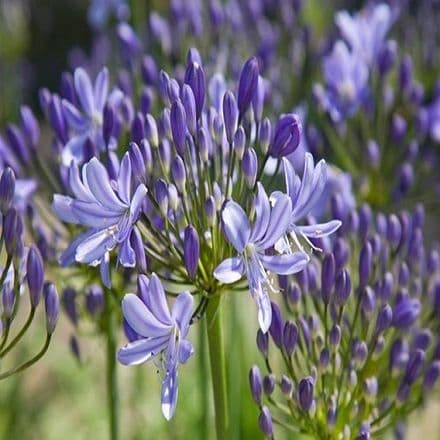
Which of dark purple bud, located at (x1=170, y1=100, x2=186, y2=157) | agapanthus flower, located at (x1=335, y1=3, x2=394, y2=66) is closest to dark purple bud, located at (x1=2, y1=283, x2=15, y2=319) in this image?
dark purple bud, located at (x1=170, y1=100, x2=186, y2=157)

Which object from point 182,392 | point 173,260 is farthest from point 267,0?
point 173,260

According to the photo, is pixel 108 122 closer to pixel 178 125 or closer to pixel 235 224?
pixel 178 125

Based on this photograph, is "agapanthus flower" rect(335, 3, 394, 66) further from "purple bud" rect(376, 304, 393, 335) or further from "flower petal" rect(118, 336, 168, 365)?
"flower petal" rect(118, 336, 168, 365)

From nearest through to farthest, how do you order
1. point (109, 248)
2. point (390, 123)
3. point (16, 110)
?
1. point (109, 248)
2. point (390, 123)
3. point (16, 110)

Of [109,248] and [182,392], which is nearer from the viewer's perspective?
[109,248]

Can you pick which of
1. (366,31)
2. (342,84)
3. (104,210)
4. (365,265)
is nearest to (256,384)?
(365,265)

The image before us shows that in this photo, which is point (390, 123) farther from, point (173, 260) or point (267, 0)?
point (173, 260)
